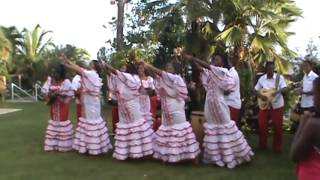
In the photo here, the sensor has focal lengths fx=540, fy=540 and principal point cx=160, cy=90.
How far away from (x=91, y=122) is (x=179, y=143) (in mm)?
1768

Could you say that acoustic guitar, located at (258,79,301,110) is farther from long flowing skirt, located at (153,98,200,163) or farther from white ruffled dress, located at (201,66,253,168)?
long flowing skirt, located at (153,98,200,163)

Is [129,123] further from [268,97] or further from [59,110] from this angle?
[268,97]

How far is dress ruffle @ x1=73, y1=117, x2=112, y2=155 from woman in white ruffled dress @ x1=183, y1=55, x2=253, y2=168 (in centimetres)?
190

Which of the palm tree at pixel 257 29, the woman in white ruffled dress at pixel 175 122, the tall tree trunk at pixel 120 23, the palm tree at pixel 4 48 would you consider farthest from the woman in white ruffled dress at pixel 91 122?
the palm tree at pixel 4 48

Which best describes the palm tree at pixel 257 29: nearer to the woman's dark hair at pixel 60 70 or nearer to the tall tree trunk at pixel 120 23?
the woman's dark hair at pixel 60 70

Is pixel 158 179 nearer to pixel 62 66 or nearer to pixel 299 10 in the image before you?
pixel 62 66

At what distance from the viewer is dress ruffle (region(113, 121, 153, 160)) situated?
8297 mm

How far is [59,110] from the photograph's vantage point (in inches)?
376

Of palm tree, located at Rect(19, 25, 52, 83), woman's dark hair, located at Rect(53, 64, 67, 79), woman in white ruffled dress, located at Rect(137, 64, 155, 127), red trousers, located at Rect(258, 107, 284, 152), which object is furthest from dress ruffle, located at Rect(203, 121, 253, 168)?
palm tree, located at Rect(19, 25, 52, 83)

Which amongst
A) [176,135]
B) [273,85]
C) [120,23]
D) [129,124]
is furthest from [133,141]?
[120,23]

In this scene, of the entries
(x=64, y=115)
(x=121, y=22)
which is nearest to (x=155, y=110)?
(x=64, y=115)

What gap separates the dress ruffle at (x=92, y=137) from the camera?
8.88m

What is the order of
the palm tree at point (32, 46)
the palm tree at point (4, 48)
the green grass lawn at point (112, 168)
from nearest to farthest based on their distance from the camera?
the green grass lawn at point (112, 168) < the palm tree at point (4, 48) < the palm tree at point (32, 46)

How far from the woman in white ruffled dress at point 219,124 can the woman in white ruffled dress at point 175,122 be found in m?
0.27
